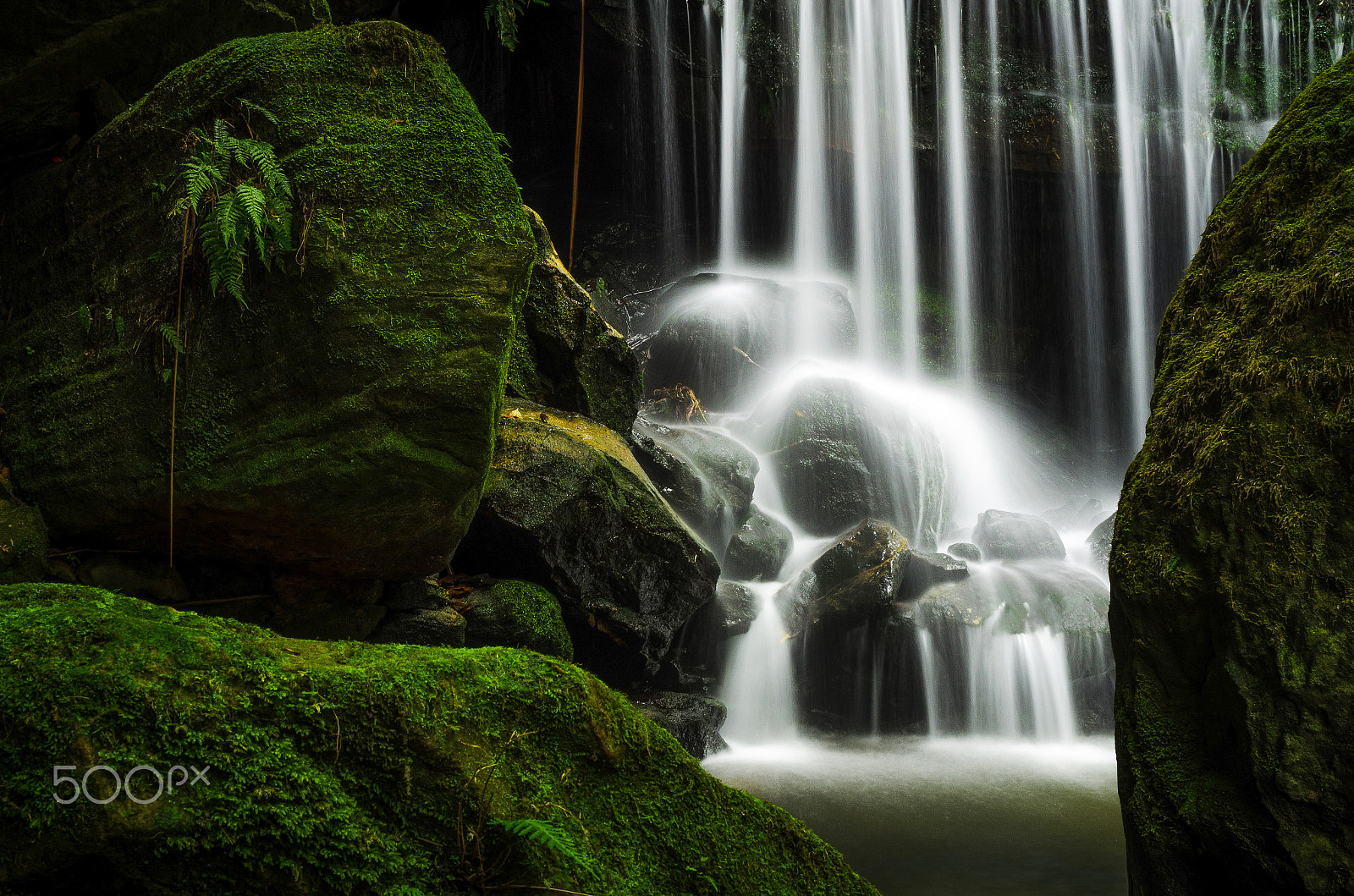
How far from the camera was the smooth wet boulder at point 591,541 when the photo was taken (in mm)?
5910

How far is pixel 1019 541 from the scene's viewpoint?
1073cm

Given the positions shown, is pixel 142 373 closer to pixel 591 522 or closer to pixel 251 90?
pixel 251 90

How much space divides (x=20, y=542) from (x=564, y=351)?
434 centimetres

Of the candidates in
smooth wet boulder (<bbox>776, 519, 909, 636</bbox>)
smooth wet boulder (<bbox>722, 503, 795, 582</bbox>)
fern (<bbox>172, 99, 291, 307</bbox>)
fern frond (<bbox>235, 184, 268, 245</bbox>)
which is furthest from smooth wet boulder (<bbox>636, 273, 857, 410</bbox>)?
fern frond (<bbox>235, 184, 268, 245</bbox>)

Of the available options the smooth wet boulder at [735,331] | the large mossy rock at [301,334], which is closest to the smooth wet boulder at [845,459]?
the smooth wet boulder at [735,331]

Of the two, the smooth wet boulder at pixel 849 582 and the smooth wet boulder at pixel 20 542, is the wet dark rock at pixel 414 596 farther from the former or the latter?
the smooth wet boulder at pixel 849 582

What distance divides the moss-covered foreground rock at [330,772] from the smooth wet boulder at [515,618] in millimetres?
3093

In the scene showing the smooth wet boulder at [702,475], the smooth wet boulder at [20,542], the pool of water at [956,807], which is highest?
the smooth wet boulder at [702,475]

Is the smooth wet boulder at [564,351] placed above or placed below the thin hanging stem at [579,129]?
below

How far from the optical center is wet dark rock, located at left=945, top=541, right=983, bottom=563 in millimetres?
10461

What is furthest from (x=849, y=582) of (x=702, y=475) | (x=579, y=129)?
(x=579, y=129)

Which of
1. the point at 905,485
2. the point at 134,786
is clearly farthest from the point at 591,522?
the point at 905,485

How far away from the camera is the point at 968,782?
21.4 feet

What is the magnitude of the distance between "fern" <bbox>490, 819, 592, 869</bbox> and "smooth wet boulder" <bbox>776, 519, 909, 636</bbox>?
22.5 ft
